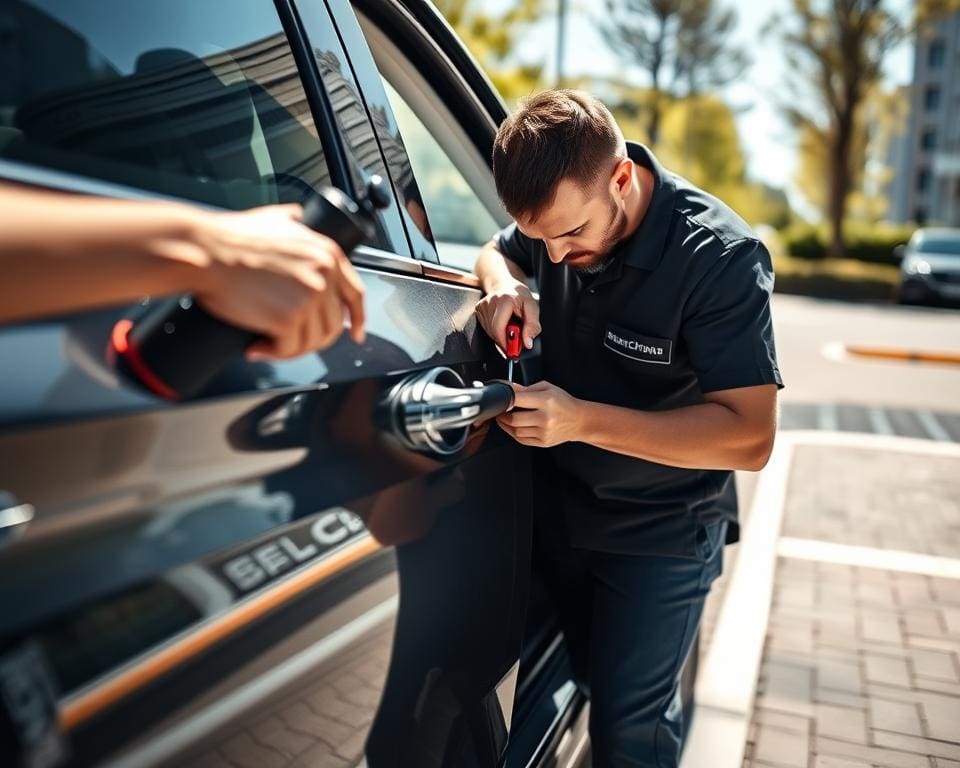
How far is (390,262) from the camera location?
4.13ft

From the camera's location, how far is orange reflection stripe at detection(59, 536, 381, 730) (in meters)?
0.67

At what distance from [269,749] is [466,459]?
1.58 ft

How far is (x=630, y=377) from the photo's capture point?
1768 millimetres

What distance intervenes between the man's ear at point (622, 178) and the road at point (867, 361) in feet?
20.5

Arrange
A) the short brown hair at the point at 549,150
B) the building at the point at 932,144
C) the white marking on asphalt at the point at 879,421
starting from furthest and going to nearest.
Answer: the building at the point at 932,144, the white marking on asphalt at the point at 879,421, the short brown hair at the point at 549,150

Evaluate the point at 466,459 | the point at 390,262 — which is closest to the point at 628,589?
the point at 466,459

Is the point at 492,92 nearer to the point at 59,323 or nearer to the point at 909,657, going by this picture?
the point at 59,323

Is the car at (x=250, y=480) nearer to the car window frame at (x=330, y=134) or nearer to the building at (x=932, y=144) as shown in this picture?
the car window frame at (x=330, y=134)

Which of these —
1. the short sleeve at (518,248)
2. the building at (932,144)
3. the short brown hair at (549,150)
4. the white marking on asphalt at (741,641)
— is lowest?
the building at (932,144)

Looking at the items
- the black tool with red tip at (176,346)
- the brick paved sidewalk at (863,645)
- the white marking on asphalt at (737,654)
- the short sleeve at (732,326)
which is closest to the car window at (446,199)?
the short sleeve at (732,326)

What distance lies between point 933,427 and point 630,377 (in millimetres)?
5754

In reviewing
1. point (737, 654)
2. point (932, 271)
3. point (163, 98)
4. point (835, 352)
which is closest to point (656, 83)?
point (932, 271)

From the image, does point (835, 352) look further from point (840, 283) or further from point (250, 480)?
point (250, 480)

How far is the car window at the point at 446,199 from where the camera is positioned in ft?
7.25
